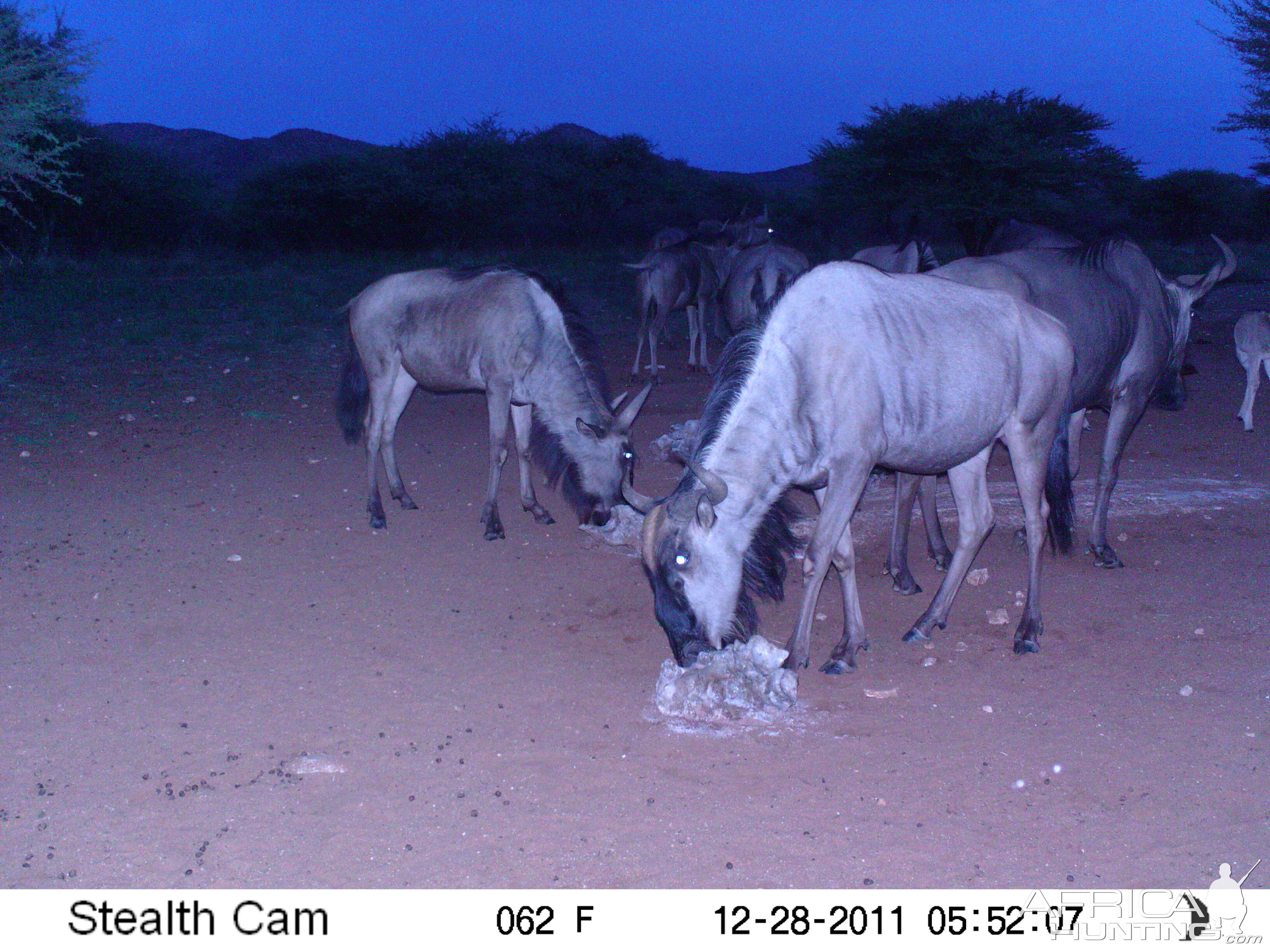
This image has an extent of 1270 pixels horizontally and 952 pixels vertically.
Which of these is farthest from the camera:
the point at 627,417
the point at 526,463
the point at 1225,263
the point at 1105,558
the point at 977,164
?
the point at 977,164

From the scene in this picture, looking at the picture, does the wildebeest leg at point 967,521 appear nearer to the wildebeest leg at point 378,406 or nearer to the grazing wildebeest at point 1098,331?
the grazing wildebeest at point 1098,331

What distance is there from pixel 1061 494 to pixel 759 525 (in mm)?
2385

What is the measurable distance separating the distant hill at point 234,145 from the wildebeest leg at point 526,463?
6021 cm

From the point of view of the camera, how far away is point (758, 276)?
13.2m

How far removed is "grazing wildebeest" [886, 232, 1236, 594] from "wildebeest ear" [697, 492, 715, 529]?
1997 millimetres

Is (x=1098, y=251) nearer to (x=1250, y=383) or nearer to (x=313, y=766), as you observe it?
(x=1250, y=383)

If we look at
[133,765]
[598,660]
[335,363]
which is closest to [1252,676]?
[598,660]

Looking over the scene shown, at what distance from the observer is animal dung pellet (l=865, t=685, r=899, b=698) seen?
4.58m

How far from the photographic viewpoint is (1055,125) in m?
22.7

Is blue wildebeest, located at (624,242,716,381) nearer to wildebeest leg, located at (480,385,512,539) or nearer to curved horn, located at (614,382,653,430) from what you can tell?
wildebeest leg, located at (480,385,512,539)

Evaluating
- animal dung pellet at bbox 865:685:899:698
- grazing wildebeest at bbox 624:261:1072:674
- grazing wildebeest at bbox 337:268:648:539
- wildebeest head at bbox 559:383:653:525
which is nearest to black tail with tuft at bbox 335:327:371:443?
grazing wildebeest at bbox 337:268:648:539

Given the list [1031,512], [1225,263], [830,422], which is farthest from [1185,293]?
[830,422]

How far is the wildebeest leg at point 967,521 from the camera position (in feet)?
17.4

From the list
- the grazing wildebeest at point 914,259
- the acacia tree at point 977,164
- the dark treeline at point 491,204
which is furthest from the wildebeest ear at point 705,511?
the dark treeline at point 491,204
